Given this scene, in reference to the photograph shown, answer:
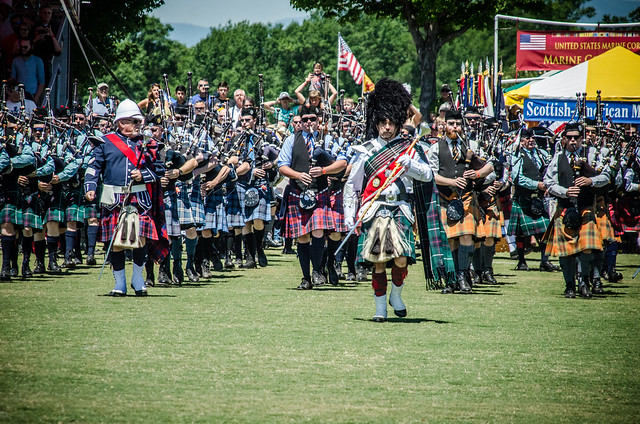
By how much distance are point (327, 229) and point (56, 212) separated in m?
3.87

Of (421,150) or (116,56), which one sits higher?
(116,56)

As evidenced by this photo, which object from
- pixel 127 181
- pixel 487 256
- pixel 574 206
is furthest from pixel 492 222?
pixel 127 181

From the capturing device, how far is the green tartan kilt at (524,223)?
13375 mm

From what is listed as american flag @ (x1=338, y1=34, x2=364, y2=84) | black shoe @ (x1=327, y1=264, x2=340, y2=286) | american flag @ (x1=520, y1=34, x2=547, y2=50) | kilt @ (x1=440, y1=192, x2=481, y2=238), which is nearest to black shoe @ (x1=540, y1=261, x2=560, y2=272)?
kilt @ (x1=440, y1=192, x2=481, y2=238)

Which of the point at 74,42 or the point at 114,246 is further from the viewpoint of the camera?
the point at 74,42

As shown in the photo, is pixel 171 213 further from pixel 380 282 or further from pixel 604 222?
pixel 604 222

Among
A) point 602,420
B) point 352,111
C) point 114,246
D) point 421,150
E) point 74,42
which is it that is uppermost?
point 74,42

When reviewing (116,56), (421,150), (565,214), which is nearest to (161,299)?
(421,150)

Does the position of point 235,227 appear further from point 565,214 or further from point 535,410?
point 535,410

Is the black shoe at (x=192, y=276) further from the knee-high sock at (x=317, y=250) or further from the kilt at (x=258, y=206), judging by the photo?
the kilt at (x=258, y=206)

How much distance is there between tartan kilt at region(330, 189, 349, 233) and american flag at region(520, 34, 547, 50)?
1390cm

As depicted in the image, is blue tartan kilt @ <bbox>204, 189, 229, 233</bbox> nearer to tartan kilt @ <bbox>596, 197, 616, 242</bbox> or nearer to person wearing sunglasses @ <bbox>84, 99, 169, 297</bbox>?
person wearing sunglasses @ <bbox>84, 99, 169, 297</bbox>

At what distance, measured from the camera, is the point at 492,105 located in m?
17.8

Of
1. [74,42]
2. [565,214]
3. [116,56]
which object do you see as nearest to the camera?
[565,214]
